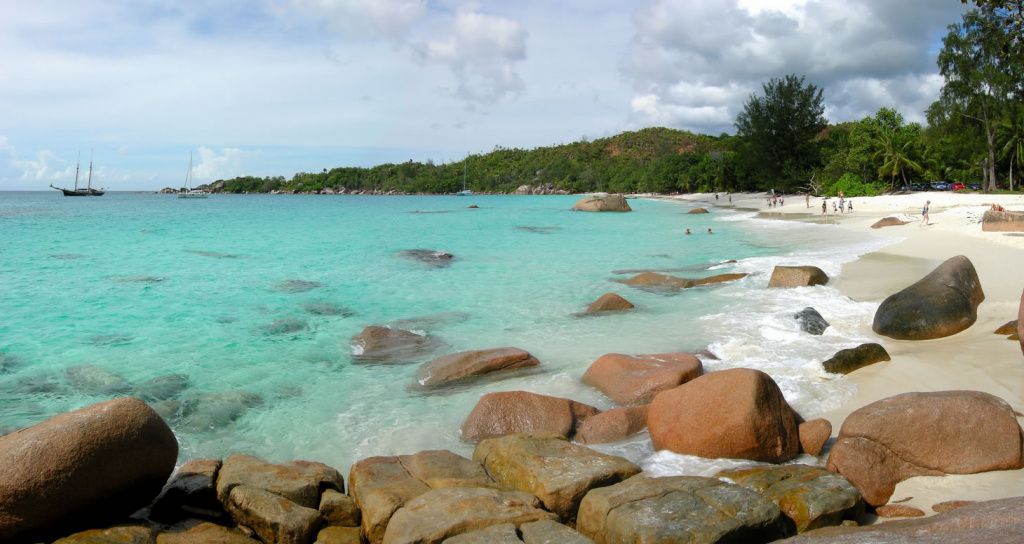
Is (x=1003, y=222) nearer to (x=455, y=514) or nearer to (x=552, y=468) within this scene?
(x=552, y=468)

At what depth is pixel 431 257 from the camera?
2522 cm

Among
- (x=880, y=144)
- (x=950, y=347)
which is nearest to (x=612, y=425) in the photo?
(x=950, y=347)

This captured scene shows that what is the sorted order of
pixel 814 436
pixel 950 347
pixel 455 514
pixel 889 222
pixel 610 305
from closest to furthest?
pixel 455 514, pixel 814 436, pixel 950 347, pixel 610 305, pixel 889 222

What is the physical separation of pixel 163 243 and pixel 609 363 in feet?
101

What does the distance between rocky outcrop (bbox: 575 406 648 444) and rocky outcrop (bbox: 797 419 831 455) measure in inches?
66.7

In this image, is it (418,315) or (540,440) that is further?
(418,315)

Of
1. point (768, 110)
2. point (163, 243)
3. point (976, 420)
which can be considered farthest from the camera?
point (768, 110)

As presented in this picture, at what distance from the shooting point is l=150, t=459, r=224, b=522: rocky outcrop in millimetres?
5273

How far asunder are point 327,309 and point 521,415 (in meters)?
9.04

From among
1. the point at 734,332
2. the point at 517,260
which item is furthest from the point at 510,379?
the point at 517,260

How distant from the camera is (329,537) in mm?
4957

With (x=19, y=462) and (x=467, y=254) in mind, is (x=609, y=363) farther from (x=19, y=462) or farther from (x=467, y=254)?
(x=467, y=254)

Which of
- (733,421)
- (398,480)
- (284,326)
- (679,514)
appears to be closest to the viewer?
(679,514)

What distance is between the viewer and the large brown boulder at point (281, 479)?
532cm
